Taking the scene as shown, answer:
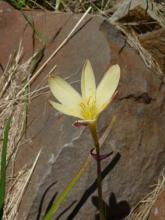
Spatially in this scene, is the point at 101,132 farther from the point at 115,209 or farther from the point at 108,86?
the point at 108,86

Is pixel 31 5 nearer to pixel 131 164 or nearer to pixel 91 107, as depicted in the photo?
pixel 131 164

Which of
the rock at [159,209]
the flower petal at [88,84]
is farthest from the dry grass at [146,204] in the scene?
the flower petal at [88,84]

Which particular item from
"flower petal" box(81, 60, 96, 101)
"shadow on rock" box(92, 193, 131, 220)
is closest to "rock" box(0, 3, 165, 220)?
"shadow on rock" box(92, 193, 131, 220)

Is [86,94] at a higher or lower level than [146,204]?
higher

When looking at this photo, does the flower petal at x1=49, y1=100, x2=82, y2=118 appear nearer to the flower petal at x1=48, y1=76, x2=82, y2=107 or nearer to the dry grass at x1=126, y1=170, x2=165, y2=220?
the flower petal at x1=48, y1=76, x2=82, y2=107

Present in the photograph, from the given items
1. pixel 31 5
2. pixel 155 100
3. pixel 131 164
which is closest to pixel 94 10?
pixel 31 5

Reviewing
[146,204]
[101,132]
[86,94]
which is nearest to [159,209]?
[146,204]

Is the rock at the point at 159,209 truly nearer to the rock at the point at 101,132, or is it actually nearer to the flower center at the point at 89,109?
the rock at the point at 101,132
